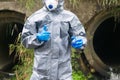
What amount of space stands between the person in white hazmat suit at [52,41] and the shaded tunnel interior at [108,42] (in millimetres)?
3702

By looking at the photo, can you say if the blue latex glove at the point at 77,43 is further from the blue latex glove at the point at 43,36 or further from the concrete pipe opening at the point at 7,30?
the concrete pipe opening at the point at 7,30

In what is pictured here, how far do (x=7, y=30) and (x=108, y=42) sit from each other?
276cm

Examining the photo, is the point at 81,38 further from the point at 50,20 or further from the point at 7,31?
the point at 7,31

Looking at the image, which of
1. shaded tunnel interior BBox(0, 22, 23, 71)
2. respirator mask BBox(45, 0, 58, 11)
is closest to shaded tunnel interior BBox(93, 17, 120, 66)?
shaded tunnel interior BBox(0, 22, 23, 71)

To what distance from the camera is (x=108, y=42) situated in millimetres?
8875

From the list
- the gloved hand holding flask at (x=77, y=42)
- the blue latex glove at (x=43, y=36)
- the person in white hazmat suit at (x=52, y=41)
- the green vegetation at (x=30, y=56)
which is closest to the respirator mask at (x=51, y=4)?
the person in white hazmat suit at (x=52, y=41)

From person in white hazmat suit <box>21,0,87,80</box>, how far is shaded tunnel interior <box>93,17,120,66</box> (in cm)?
370

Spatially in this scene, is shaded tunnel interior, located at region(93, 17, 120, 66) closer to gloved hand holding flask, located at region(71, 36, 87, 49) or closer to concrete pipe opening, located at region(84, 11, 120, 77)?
concrete pipe opening, located at region(84, 11, 120, 77)

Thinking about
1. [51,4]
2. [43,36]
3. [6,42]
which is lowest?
[6,42]

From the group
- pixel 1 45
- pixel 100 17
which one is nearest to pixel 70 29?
pixel 100 17

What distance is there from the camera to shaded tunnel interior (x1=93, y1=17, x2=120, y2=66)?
7.82 meters

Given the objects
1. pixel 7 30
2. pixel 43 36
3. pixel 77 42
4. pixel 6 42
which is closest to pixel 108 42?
pixel 6 42

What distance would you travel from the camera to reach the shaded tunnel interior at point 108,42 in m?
7.82

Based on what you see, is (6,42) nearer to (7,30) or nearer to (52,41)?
(7,30)
